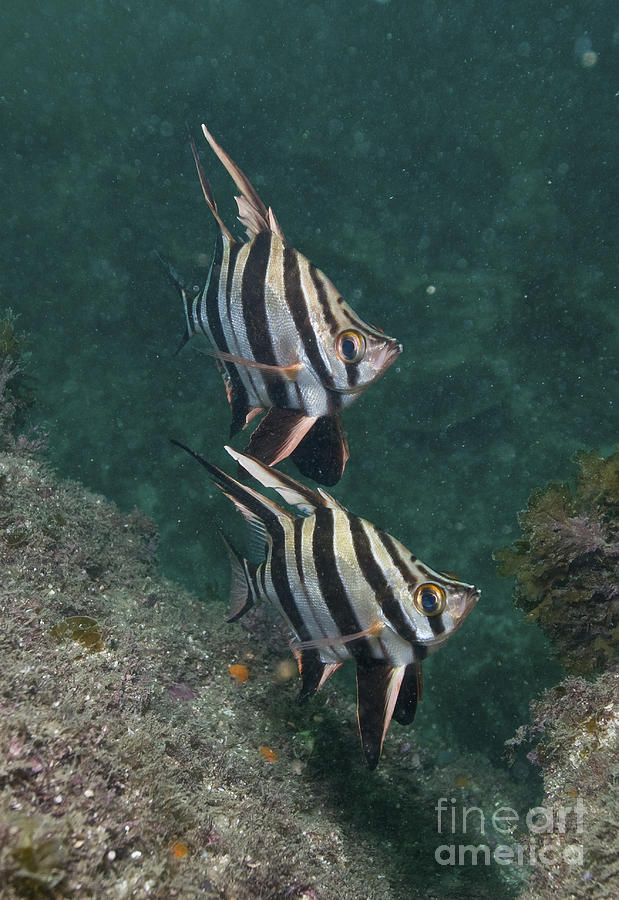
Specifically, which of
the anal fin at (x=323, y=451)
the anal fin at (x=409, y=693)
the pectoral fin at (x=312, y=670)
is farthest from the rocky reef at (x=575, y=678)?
the anal fin at (x=323, y=451)

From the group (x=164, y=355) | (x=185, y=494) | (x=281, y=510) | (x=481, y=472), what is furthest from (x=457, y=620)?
(x=164, y=355)

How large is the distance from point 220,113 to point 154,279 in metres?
3.26

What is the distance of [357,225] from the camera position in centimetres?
948

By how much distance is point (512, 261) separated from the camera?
8891mm

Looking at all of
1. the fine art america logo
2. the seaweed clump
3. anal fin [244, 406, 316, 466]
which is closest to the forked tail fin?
anal fin [244, 406, 316, 466]

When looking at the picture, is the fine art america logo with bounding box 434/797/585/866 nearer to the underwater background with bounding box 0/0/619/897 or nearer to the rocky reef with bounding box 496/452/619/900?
the rocky reef with bounding box 496/452/619/900

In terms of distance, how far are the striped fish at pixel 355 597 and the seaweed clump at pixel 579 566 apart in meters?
1.44

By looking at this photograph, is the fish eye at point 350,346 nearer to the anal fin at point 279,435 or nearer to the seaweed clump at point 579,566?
the anal fin at point 279,435

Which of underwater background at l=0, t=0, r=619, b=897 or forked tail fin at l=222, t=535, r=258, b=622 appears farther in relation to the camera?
underwater background at l=0, t=0, r=619, b=897

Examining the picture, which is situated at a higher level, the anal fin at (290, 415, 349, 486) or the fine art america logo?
the anal fin at (290, 415, 349, 486)

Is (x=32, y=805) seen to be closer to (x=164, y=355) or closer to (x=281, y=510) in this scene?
(x=281, y=510)

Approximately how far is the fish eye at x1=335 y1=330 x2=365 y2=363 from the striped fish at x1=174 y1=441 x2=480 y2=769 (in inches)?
25.0

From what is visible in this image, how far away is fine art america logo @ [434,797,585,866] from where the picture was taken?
105 inches

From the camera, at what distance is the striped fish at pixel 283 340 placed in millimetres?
2441
